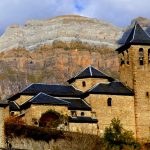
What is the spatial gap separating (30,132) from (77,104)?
13.9 meters

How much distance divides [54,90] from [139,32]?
35.1ft

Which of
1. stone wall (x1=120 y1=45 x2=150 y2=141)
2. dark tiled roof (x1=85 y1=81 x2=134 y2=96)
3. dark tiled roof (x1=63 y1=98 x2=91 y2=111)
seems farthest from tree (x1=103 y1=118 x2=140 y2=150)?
dark tiled roof (x1=85 y1=81 x2=134 y2=96)

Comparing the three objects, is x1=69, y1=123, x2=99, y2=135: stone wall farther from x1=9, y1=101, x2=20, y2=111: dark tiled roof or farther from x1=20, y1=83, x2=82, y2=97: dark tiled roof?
x1=9, y1=101, x2=20, y2=111: dark tiled roof

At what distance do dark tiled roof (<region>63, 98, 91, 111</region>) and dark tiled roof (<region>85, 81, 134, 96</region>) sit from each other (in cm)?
118

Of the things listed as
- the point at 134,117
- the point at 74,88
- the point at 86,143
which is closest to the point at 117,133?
the point at 86,143

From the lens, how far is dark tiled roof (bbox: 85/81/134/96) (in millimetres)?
56594

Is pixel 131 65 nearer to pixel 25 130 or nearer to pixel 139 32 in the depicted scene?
pixel 139 32

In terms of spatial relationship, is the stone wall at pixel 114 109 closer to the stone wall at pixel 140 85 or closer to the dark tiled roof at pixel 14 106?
the stone wall at pixel 140 85

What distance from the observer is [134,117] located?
186 ft

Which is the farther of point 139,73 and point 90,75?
point 90,75

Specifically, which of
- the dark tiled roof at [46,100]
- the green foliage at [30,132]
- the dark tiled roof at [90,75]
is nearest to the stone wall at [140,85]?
the dark tiled roof at [90,75]

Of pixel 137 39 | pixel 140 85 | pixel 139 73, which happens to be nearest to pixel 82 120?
pixel 140 85

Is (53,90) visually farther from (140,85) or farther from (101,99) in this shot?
(140,85)

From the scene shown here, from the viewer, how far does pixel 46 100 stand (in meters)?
53.2
